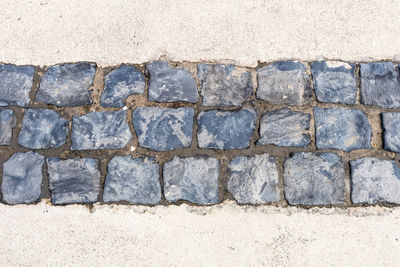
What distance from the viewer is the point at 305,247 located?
1.95 meters

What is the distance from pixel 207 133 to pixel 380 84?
1.08m

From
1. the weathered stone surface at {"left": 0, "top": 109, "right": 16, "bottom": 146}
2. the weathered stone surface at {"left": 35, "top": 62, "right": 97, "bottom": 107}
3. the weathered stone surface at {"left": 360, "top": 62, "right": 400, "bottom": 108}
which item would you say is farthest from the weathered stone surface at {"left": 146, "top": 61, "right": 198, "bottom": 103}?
the weathered stone surface at {"left": 360, "top": 62, "right": 400, "bottom": 108}

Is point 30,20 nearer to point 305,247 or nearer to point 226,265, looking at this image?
point 226,265

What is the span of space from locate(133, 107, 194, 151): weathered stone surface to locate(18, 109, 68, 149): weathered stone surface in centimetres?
44

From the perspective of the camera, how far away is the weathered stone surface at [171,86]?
2102 mm

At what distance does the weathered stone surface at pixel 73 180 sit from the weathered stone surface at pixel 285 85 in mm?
1081

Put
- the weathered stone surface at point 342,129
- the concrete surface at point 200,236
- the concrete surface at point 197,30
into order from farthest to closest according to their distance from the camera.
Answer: the concrete surface at point 197,30 → the weathered stone surface at point 342,129 → the concrete surface at point 200,236

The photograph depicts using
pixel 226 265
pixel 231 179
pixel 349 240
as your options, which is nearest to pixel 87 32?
pixel 231 179

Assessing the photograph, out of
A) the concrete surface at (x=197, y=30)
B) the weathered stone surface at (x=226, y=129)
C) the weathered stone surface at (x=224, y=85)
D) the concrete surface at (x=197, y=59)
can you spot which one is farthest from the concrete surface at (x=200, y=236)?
the concrete surface at (x=197, y=30)

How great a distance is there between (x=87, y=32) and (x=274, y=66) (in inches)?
46.4

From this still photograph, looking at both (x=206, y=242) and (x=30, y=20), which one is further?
(x=30, y=20)

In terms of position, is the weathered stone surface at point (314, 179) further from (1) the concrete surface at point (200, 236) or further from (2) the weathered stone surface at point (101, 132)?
(2) the weathered stone surface at point (101, 132)

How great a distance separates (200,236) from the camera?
196 centimetres

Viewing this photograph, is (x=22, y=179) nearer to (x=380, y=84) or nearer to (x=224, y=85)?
(x=224, y=85)
